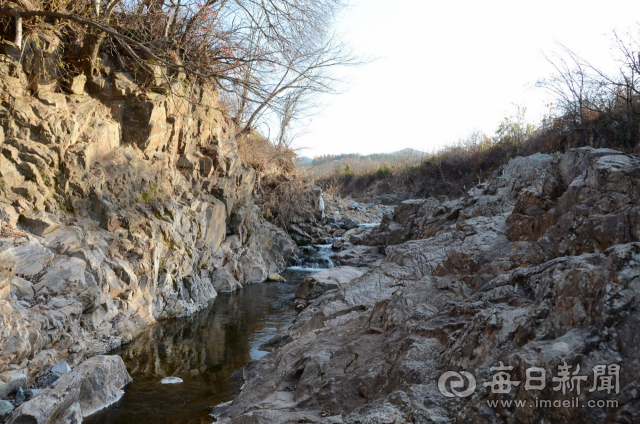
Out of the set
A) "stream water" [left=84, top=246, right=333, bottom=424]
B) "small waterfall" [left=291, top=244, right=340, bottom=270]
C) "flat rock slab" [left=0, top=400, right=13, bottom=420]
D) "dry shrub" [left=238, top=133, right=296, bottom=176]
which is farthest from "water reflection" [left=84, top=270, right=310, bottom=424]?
"dry shrub" [left=238, top=133, right=296, bottom=176]

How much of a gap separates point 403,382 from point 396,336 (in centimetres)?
93

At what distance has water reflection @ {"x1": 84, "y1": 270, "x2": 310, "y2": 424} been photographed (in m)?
4.32

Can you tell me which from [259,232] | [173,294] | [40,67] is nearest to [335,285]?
[173,294]

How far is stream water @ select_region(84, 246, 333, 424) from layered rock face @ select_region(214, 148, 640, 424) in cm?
53

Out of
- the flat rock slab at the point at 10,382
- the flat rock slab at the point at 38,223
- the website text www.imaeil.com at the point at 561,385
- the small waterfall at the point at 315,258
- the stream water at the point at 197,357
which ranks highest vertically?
the flat rock slab at the point at 38,223

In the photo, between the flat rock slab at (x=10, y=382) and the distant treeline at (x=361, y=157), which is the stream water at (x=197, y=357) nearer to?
the flat rock slab at (x=10, y=382)

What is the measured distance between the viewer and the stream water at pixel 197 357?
14.1ft

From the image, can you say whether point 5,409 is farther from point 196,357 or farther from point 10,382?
point 196,357

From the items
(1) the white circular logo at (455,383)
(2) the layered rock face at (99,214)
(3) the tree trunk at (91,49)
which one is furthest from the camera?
(3) the tree trunk at (91,49)

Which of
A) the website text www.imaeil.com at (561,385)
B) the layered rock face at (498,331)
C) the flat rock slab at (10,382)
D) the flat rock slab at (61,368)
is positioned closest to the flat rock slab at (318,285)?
the layered rock face at (498,331)

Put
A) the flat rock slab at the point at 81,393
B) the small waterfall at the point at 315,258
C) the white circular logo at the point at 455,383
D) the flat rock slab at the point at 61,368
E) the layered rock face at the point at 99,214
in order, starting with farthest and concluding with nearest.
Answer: the small waterfall at the point at 315,258
the layered rock face at the point at 99,214
the flat rock slab at the point at 61,368
the flat rock slab at the point at 81,393
the white circular logo at the point at 455,383

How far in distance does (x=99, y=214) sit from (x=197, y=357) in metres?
3.27

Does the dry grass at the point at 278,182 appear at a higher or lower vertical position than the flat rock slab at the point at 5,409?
higher

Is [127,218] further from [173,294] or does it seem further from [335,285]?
[335,285]
